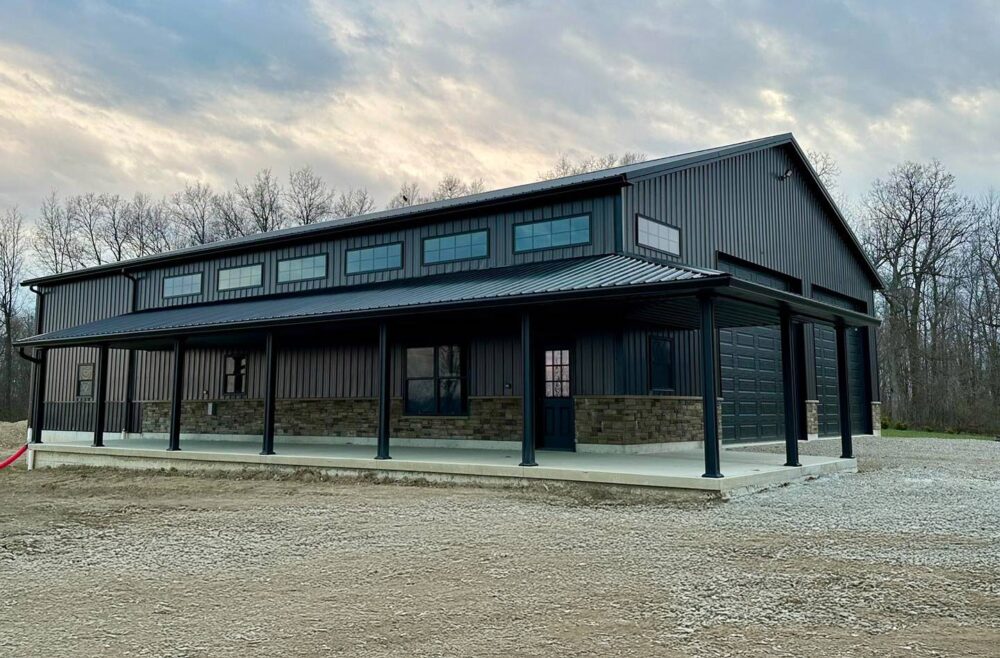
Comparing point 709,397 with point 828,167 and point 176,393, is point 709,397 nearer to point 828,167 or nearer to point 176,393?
point 176,393

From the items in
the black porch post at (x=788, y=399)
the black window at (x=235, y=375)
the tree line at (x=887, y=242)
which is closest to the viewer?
the black porch post at (x=788, y=399)

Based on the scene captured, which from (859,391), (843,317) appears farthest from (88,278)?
(859,391)

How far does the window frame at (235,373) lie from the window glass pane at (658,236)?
32.7 feet

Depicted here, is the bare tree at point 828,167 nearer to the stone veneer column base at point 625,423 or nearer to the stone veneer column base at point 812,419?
the stone veneer column base at point 812,419

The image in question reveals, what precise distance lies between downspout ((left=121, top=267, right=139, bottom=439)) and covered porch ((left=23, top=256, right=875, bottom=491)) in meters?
1.71

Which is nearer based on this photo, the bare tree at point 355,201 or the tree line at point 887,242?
the tree line at point 887,242

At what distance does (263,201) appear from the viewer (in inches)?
1655

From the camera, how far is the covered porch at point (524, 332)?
31.0 ft

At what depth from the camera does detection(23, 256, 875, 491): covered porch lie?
9.45 m

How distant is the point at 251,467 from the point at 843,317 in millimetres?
9997

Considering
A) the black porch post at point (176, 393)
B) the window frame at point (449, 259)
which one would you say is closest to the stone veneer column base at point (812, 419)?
the window frame at point (449, 259)

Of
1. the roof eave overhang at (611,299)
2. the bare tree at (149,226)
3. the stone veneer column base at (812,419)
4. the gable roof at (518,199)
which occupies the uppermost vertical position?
the bare tree at (149,226)

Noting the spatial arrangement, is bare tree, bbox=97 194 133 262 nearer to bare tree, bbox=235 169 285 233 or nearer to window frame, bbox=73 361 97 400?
bare tree, bbox=235 169 285 233

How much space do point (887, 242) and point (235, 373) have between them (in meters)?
27.1
